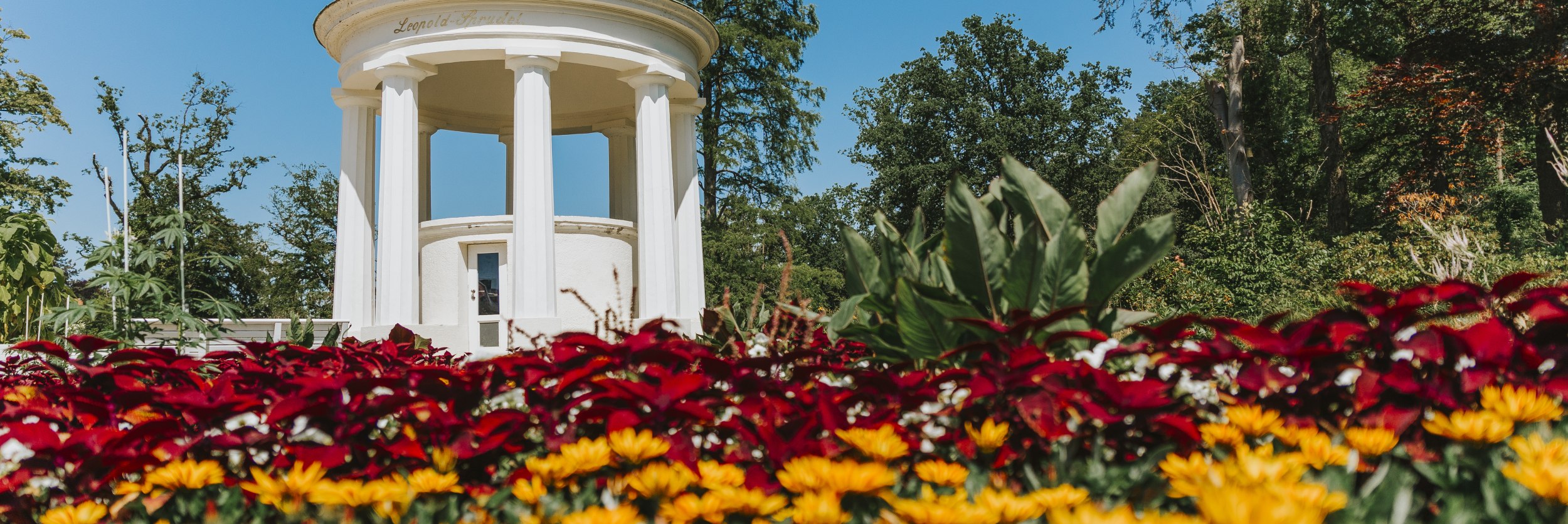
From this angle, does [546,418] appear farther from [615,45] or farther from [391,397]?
[615,45]

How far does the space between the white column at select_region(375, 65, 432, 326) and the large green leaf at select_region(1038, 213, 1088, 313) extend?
13917 millimetres

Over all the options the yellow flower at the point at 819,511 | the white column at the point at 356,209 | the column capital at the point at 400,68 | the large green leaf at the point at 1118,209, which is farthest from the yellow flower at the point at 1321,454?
the white column at the point at 356,209

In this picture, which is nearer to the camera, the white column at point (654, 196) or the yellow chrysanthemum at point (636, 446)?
the yellow chrysanthemum at point (636, 446)

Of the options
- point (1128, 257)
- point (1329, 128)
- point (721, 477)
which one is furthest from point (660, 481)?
point (1329, 128)

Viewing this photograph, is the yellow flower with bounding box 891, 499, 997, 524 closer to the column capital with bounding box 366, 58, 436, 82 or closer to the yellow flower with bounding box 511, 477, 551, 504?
the yellow flower with bounding box 511, 477, 551, 504

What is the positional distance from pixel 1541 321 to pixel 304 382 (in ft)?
10.2

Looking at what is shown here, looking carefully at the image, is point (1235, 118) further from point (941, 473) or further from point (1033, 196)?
point (941, 473)

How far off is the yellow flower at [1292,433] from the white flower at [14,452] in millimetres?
2912

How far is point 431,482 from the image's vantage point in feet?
6.23

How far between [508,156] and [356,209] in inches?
197

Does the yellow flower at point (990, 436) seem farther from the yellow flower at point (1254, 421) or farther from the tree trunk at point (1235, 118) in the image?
the tree trunk at point (1235, 118)

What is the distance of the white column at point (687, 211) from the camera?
1773cm

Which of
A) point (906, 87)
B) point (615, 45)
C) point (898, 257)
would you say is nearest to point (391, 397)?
point (898, 257)

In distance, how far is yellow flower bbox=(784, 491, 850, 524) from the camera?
1.58 m
